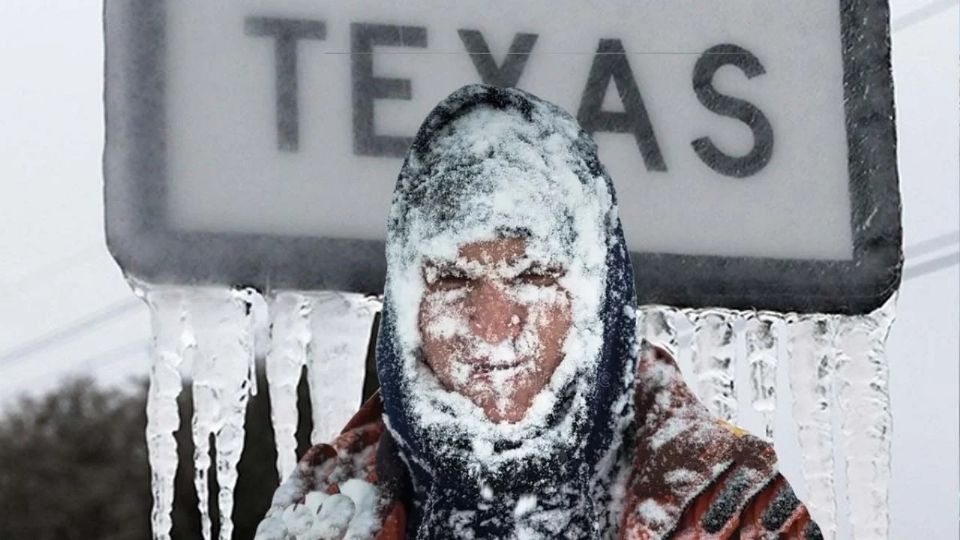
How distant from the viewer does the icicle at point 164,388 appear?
57.3 inches

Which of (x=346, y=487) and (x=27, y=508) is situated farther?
(x=27, y=508)

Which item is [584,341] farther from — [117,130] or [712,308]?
[117,130]

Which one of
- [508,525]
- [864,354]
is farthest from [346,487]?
[864,354]

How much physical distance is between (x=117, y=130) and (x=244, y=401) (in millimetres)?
413

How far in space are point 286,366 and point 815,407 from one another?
2.20 feet

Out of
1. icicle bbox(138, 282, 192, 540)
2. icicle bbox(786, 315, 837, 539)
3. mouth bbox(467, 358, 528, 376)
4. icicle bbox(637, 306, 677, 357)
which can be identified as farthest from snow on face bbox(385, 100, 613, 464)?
icicle bbox(786, 315, 837, 539)

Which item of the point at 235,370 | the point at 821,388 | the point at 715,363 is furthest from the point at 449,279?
the point at 821,388

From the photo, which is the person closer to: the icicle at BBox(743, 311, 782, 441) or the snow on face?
the snow on face

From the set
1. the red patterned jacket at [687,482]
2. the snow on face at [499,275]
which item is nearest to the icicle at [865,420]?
the red patterned jacket at [687,482]

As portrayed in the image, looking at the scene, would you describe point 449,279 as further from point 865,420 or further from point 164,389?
point 865,420

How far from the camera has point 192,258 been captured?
1.35 m

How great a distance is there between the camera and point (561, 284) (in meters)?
1.15

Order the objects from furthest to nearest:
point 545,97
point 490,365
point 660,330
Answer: point 660,330
point 545,97
point 490,365

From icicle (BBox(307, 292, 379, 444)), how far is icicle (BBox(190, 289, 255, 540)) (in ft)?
0.28
